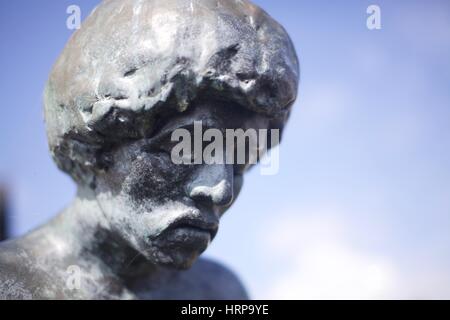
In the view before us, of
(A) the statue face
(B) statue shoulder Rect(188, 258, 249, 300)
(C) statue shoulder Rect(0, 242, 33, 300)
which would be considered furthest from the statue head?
(B) statue shoulder Rect(188, 258, 249, 300)

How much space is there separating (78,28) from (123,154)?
0.40 m

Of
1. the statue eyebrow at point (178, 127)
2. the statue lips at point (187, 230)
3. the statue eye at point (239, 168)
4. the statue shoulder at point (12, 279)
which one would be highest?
the statue eyebrow at point (178, 127)

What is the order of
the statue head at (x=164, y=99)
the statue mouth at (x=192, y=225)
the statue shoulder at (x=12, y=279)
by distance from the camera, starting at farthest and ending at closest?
the statue shoulder at (x=12, y=279) < the statue mouth at (x=192, y=225) < the statue head at (x=164, y=99)

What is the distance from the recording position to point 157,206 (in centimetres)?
171

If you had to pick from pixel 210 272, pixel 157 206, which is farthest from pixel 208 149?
pixel 210 272

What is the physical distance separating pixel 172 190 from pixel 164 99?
247mm

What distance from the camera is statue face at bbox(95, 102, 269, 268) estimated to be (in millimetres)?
1675

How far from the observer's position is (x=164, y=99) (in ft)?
5.20

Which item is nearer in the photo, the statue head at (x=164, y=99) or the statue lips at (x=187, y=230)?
the statue head at (x=164, y=99)

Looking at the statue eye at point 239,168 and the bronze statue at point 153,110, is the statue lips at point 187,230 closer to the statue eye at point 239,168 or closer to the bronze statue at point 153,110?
the bronze statue at point 153,110

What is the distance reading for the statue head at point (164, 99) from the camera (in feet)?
5.25

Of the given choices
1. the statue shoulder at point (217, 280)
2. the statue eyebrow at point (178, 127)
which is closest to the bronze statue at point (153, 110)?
the statue eyebrow at point (178, 127)

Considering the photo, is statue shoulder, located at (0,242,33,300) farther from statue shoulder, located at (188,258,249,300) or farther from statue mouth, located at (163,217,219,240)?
statue shoulder, located at (188,258,249,300)
